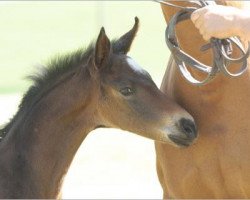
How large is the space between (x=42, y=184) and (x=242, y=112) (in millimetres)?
1037

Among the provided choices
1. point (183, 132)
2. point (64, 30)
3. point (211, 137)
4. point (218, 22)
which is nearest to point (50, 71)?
point (183, 132)

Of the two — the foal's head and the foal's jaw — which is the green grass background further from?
the foal's jaw

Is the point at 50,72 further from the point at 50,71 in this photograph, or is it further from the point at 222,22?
the point at 222,22

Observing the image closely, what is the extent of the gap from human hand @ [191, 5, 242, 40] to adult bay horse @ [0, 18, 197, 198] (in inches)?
24.0

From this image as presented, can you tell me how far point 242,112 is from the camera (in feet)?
11.8

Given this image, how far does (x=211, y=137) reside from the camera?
12.0ft

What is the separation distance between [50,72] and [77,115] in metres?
0.28

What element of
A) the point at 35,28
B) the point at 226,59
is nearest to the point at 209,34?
the point at 226,59

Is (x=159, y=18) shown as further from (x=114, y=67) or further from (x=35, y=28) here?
(x=114, y=67)

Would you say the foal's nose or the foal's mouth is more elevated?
the foal's nose

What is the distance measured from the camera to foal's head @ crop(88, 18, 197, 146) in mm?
3693

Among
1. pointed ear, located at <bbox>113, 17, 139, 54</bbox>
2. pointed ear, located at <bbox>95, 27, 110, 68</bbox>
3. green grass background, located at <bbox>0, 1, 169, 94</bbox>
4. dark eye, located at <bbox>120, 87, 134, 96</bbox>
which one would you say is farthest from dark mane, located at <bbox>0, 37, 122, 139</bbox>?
green grass background, located at <bbox>0, 1, 169, 94</bbox>

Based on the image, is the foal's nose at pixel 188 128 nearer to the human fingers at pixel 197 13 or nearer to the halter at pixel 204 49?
the halter at pixel 204 49

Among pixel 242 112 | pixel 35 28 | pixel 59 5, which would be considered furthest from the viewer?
pixel 59 5
